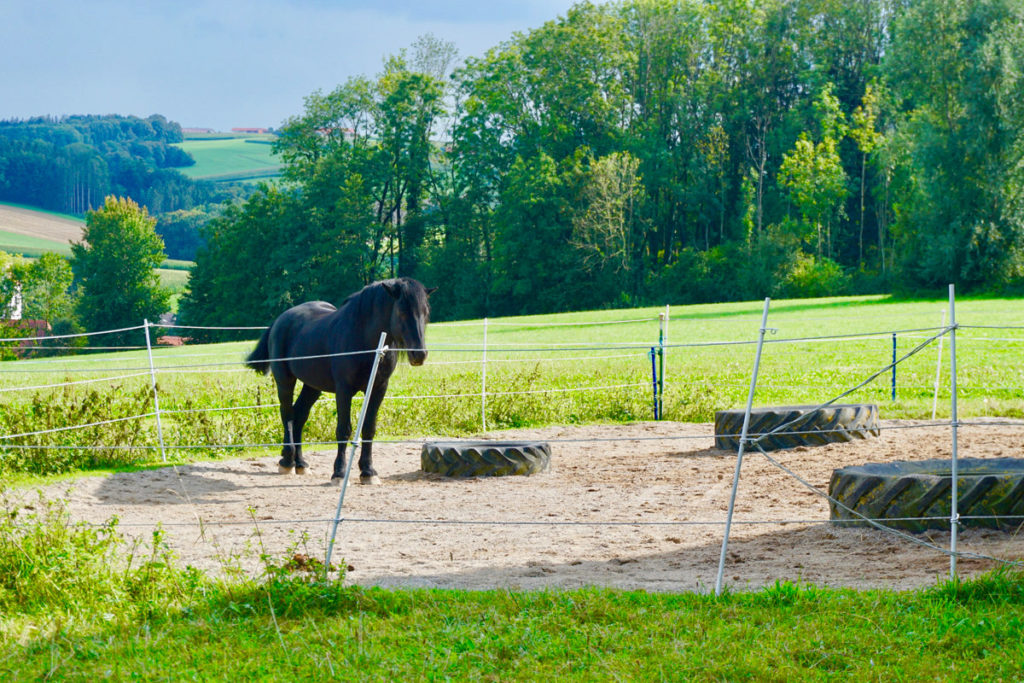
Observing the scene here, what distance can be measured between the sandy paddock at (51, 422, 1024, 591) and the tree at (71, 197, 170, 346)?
5810 centimetres

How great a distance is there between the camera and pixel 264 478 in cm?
967

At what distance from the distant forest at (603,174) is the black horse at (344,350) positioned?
137 ft

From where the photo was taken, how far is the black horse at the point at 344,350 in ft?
29.9

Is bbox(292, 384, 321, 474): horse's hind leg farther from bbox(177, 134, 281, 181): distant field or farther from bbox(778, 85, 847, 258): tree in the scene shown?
bbox(177, 134, 281, 181): distant field

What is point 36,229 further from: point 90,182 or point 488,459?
point 488,459

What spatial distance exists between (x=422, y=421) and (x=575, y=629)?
8510mm

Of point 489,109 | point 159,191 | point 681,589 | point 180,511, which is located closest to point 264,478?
point 180,511

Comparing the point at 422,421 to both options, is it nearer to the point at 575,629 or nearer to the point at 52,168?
the point at 575,629

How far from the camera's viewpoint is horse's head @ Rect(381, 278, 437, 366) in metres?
9.01

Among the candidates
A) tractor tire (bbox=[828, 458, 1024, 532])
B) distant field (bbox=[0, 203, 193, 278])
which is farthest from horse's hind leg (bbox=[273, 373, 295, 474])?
distant field (bbox=[0, 203, 193, 278])

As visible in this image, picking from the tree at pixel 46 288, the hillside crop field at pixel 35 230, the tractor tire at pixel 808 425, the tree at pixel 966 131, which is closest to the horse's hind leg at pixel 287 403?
the tractor tire at pixel 808 425

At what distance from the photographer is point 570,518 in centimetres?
730

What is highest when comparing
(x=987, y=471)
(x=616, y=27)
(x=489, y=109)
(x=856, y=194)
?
(x=616, y=27)

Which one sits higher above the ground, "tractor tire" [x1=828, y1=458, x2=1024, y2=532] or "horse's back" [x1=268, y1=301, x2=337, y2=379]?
"horse's back" [x1=268, y1=301, x2=337, y2=379]
